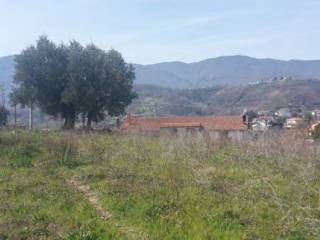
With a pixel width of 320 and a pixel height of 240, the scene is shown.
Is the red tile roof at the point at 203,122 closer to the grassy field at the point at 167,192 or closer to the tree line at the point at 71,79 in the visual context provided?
the tree line at the point at 71,79

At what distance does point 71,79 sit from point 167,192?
26.8 meters

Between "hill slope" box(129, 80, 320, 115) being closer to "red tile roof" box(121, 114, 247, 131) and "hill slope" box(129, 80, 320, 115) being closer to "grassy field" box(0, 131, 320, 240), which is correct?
"red tile roof" box(121, 114, 247, 131)

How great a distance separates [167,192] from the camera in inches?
395

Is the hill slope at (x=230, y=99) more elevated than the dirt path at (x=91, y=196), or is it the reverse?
the hill slope at (x=230, y=99)

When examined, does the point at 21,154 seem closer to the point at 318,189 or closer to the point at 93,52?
the point at 318,189

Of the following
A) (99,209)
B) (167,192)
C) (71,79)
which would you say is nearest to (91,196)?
(99,209)

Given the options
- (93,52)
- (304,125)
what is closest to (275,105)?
(93,52)

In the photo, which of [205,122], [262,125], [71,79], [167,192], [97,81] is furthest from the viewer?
[205,122]

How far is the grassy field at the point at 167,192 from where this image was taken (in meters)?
7.58

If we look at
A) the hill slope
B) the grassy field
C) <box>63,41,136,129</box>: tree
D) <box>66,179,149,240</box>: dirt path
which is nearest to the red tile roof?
<box>63,41,136,129</box>: tree

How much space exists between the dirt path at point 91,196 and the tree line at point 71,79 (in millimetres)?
23342

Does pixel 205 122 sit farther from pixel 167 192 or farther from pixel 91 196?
pixel 167 192

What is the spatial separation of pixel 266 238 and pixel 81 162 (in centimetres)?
985

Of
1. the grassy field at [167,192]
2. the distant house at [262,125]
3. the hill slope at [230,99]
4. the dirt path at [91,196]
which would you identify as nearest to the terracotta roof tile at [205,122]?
the distant house at [262,125]
